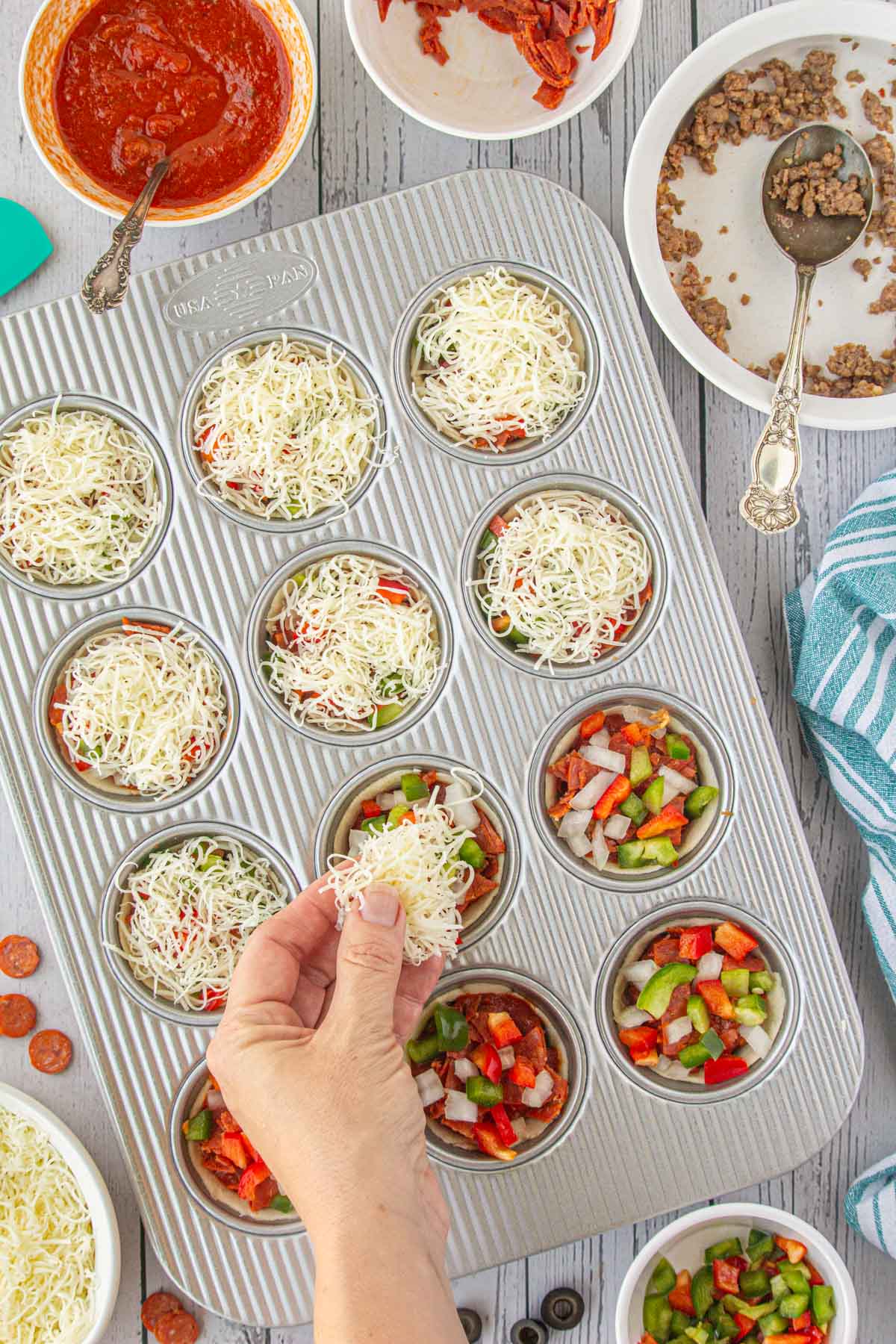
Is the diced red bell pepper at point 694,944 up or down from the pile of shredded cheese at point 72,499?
down

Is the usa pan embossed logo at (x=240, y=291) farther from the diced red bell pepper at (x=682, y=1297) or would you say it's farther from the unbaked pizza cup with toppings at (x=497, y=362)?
the diced red bell pepper at (x=682, y=1297)

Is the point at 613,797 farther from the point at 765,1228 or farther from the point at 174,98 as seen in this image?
the point at 174,98

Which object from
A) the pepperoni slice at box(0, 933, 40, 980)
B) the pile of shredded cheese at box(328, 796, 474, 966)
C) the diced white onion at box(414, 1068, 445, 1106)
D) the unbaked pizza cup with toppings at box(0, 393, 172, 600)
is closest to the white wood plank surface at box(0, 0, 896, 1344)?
the pepperoni slice at box(0, 933, 40, 980)

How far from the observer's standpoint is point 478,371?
3.13 m

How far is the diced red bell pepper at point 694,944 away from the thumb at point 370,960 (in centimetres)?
95

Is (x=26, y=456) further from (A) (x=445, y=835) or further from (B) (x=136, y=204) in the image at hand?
(A) (x=445, y=835)

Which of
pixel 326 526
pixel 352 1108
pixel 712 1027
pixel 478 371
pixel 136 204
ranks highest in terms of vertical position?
pixel 136 204

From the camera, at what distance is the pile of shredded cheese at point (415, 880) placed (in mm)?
2771

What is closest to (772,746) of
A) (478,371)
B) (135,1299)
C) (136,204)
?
(478,371)

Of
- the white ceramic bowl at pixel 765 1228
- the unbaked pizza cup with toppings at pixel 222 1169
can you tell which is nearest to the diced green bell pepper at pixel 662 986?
the white ceramic bowl at pixel 765 1228

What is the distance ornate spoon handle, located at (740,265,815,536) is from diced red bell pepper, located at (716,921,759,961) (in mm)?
1154

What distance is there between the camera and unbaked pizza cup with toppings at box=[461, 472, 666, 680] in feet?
10.2

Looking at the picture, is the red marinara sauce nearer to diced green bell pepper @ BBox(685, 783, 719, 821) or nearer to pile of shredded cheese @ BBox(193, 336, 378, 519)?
pile of shredded cheese @ BBox(193, 336, 378, 519)

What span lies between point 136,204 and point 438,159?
40.8 inches
